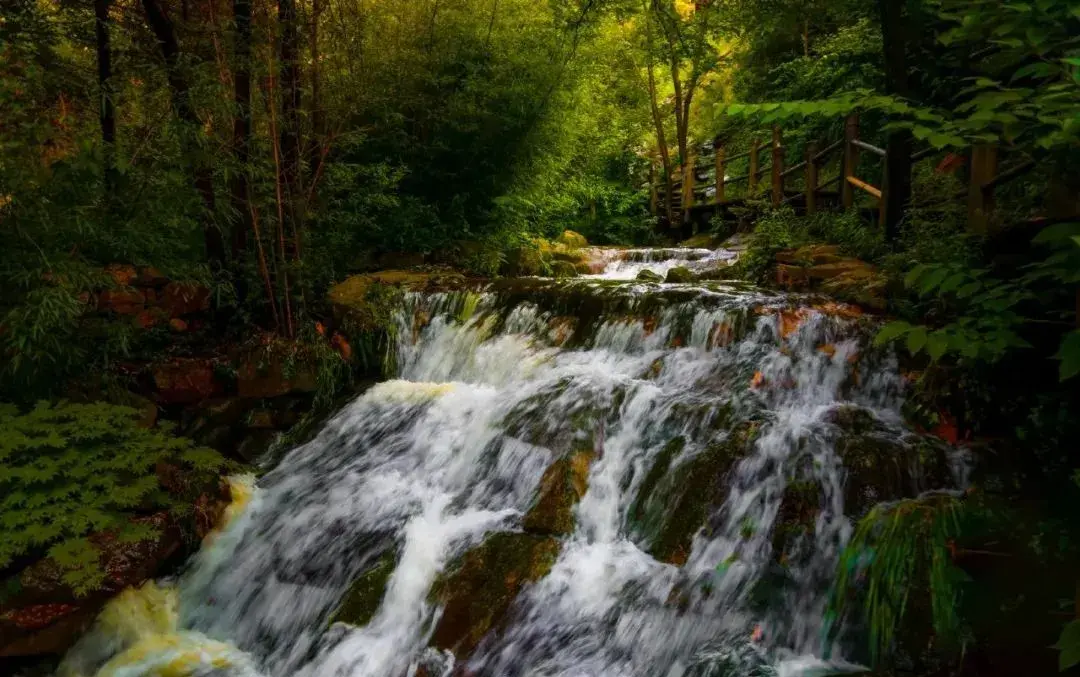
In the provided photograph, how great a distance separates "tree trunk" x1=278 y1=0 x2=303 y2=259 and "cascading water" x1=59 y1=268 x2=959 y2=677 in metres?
2.07

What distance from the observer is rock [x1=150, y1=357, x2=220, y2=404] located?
5.58m

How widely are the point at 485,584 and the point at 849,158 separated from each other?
278 inches

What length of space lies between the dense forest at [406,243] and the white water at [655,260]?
931 mm

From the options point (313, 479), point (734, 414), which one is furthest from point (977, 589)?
point (313, 479)

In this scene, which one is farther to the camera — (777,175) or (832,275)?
(777,175)

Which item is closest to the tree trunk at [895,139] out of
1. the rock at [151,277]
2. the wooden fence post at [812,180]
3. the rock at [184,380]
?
the wooden fence post at [812,180]

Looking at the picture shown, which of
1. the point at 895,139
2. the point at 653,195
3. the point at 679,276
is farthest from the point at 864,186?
the point at 653,195

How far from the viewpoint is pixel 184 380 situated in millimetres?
5672

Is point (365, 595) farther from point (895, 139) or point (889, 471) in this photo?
point (895, 139)

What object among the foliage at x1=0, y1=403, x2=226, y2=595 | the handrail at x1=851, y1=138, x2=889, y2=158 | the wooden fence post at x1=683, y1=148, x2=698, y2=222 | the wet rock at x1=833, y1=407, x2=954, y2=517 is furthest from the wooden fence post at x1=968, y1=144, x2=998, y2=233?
the wooden fence post at x1=683, y1=148, x2=698, y2=222

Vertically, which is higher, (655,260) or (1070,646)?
(655,260)

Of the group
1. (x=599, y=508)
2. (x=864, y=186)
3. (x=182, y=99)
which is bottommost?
(x=599, y=508)

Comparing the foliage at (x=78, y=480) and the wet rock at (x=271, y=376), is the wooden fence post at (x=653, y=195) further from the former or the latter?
the foliage at (x=78, y=480)

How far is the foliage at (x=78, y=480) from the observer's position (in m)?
3.72
